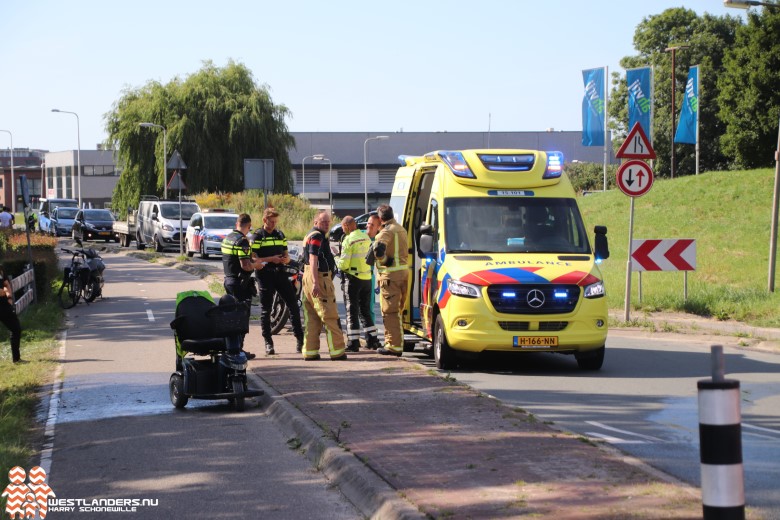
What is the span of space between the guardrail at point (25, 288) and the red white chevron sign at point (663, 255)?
445 inches

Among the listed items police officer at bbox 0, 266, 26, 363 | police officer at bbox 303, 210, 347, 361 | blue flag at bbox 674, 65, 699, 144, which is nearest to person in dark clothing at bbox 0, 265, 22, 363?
police officer at bbox 0, 266, 26, 363

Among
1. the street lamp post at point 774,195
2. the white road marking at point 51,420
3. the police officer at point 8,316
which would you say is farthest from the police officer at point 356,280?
the street lamp post at point 774,195

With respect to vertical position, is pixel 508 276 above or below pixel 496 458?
above

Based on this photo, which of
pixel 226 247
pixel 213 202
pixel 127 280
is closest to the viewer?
pixel 226 247

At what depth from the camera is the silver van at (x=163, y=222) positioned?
4334cm

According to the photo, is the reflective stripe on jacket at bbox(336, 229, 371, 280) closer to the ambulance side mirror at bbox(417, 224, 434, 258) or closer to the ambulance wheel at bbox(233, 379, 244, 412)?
the ambulance side mirror at bbox(417, 224, 434, 258)

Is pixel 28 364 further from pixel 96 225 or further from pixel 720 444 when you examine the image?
pixel 96 225

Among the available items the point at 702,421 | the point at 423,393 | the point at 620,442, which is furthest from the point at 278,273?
the point at 702,421

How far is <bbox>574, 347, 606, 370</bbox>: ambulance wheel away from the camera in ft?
43.4

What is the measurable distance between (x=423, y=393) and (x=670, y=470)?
11.8 feet

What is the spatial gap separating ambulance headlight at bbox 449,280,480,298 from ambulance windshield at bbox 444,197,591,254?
0.72 metres

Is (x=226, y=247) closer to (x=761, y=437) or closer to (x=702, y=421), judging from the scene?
(x=761, y=437)

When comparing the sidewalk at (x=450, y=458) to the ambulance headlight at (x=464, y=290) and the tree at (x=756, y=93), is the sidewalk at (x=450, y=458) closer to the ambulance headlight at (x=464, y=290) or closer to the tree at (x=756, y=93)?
the ambulance headlight at (x=464, y=290)

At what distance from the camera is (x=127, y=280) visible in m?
30.0
